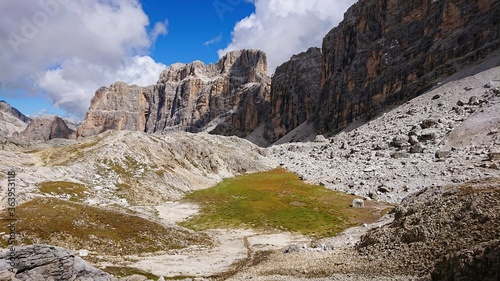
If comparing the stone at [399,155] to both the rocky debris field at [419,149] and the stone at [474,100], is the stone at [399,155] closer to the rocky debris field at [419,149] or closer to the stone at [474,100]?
the rocky debris field at [419,149]

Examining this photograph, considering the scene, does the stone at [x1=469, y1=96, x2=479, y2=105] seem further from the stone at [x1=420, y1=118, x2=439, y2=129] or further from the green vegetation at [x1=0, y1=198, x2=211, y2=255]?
the green vegetation at [x1=0, y1=198, x2=211, y2=255]

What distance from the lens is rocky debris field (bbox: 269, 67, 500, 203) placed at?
244ft

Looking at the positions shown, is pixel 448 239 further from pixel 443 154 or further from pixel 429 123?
pixel 429 123

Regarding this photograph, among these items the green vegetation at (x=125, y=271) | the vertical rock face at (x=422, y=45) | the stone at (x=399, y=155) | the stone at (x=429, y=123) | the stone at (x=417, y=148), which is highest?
the vertical rock face at (x=422, y=45)

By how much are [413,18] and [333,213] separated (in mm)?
159364

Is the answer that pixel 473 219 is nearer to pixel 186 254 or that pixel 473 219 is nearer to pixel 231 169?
pixel 186 254

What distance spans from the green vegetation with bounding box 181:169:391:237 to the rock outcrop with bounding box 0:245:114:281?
30812 mm

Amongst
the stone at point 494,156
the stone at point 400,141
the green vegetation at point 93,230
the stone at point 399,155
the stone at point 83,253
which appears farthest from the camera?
the stone at point 400,141

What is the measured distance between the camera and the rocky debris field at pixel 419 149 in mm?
74250

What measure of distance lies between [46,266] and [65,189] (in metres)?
40.4

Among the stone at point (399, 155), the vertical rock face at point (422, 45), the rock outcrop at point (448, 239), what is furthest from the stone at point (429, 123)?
the rock outcrop at point (448, 239)

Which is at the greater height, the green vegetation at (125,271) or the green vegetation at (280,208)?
the green vegetation at (280,208)

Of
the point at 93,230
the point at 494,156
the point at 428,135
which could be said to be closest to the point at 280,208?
the point at 93,230

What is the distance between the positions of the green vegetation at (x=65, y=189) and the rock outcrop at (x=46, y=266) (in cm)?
3623
